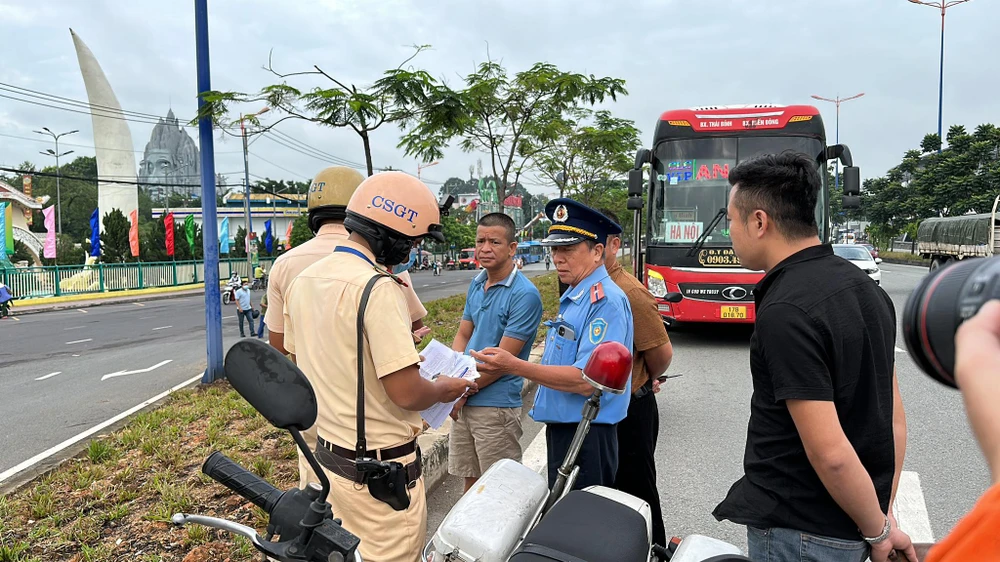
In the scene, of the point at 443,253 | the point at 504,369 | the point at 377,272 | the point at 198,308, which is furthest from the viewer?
the point at 443,253

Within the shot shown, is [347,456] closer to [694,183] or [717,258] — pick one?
[717,258]

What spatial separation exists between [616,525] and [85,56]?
1929 inches

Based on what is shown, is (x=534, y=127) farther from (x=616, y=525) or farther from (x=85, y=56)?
(x=85, y=56)

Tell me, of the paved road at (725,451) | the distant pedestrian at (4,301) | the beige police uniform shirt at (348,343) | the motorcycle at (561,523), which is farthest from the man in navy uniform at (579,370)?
the distant pedestrian at (4,301)

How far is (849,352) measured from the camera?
5.16ft

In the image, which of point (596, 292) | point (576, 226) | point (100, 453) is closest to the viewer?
point (596, 292)

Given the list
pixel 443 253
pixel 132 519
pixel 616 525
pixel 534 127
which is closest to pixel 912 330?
pixel 616 525

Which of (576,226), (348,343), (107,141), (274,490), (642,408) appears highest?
(107,141)

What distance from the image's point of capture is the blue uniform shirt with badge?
2568 millimetres

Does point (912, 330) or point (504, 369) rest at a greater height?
point (912, 330)

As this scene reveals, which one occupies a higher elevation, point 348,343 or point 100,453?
point 348,343

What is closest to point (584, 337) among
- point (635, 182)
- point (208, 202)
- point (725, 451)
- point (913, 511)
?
point (913, 511)

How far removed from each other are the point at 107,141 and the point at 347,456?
46451 millimetres

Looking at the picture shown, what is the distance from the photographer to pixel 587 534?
1.69 m
